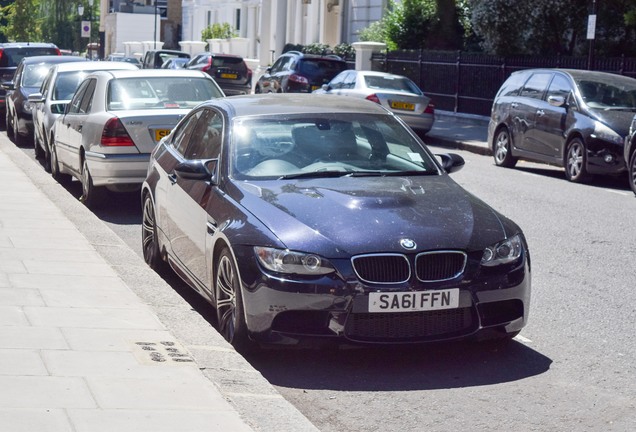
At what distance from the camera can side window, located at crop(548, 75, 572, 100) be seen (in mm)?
17844

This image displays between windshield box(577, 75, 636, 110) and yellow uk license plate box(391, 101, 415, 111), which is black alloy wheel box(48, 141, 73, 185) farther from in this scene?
yellow uk license plate box(391, 101, 415, 111)

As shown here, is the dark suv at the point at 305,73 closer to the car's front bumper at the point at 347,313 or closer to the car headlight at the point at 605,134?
the car headlight at the point at 605,134

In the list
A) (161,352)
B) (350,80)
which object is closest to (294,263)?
(161,352)

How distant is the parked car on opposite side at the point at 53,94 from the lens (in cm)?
1698

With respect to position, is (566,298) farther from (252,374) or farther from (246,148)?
(252,374)

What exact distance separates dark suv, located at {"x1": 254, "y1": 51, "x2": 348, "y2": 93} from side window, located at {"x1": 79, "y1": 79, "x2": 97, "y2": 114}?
1604 cm

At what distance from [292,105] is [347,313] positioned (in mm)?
2400

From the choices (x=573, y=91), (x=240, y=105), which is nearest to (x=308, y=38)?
(x=573, y=91)

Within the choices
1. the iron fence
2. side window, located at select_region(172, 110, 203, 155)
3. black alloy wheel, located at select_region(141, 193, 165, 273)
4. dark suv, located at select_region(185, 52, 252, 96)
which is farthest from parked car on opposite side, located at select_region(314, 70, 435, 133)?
side window, located at select_region(172, 110, 203, 155)

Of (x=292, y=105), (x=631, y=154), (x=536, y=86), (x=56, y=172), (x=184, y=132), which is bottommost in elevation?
(x=56, y=172)

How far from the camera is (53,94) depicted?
17.8 m

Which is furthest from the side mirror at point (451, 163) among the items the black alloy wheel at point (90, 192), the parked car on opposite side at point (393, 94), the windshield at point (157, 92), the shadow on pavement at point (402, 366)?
the parked car on opposite side at point (393, 94)

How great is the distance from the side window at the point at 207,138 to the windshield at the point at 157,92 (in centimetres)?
475

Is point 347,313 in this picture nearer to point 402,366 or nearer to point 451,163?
point 402,366
